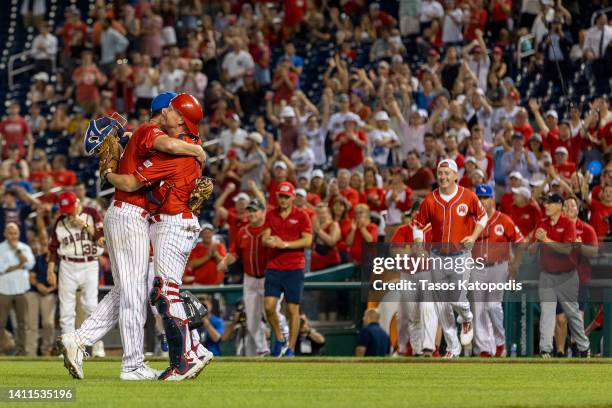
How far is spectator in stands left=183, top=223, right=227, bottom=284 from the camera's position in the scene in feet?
68.4

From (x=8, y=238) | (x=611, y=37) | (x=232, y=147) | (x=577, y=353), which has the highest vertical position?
(x=611, y=37)

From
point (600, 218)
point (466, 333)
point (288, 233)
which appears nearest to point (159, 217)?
point (466, 333)

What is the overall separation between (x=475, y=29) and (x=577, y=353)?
11.0 meters

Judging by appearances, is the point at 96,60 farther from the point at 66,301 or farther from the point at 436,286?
the point at 436,286

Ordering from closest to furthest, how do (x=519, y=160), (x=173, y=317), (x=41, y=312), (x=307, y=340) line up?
1. (x=173, y=317)
2. (x=307, y=340)
3. (x=41, y=312)
4. (x=519, y=160)

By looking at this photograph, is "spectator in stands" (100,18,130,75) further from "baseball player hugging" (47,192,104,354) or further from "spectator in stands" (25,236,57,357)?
"baseball player hugging" (47,192,104,354)

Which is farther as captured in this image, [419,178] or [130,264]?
[419,178]

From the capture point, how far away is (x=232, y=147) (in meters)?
25.3

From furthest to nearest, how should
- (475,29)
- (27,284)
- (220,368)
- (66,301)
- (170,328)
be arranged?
(475,29) < (27,284) < (66,301) < (220,368) < (170,328)

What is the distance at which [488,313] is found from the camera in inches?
684

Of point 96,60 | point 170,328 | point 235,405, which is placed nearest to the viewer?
point 235,405

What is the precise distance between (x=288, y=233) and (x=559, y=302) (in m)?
3.68

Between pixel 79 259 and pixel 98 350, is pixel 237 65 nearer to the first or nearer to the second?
pixel 79 259

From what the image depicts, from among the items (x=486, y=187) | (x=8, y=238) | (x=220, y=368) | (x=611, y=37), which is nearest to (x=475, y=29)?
(x=611, y=37)
